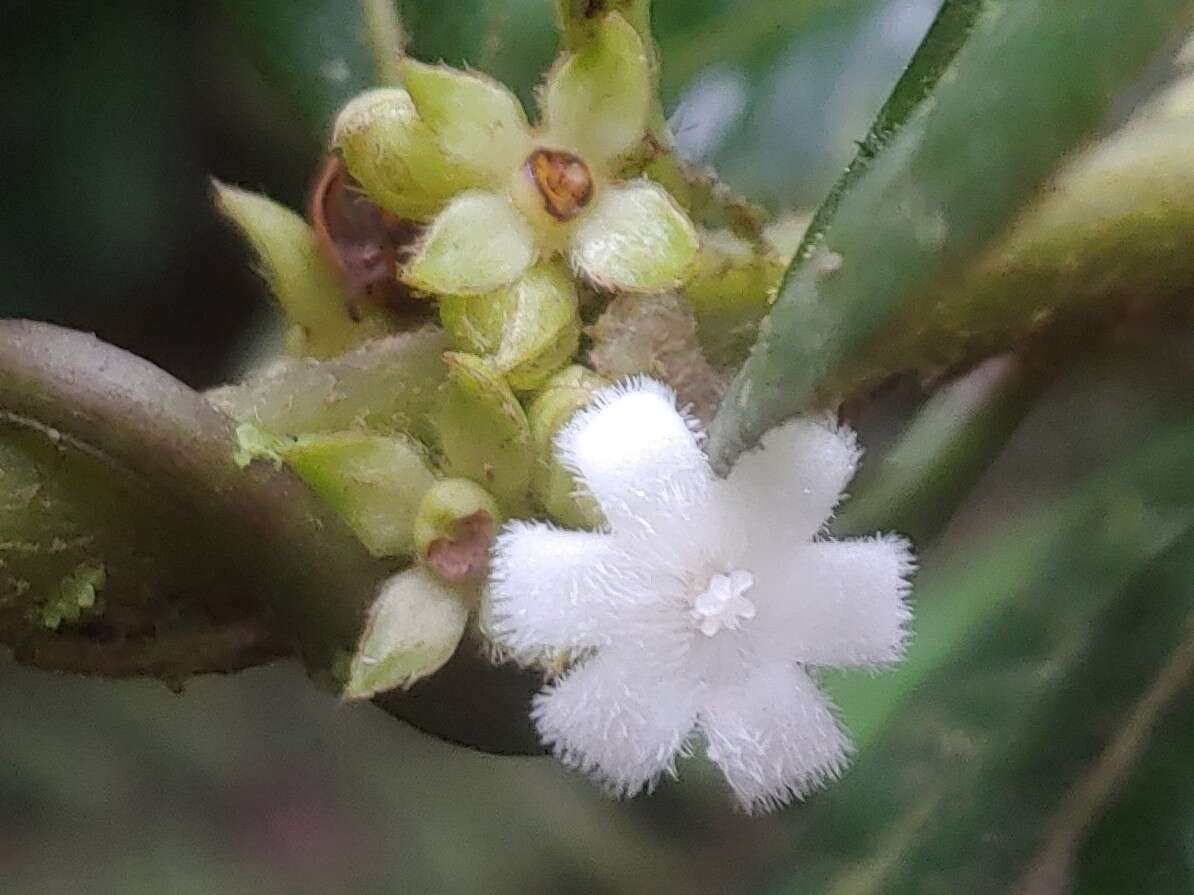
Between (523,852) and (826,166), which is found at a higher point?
(826,166)

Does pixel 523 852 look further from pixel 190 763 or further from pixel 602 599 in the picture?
pixel 602 599

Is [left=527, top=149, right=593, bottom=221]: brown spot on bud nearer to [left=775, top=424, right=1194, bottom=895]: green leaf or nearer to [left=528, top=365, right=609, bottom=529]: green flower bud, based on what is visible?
[left=528, top=365, right=609, bottom=529]: green flower bud

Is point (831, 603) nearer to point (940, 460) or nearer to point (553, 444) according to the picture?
point (553, 444)

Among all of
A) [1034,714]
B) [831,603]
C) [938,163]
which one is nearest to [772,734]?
[831,603]

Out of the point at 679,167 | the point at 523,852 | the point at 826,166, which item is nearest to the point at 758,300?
the point at 679,167

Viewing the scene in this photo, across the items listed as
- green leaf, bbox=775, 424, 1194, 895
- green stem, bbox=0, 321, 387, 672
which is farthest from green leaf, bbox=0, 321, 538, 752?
green leaf, bbox=775, 424, 1194, 895

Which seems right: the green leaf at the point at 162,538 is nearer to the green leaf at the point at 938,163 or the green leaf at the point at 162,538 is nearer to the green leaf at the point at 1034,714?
the green leaf at the point at 938,163

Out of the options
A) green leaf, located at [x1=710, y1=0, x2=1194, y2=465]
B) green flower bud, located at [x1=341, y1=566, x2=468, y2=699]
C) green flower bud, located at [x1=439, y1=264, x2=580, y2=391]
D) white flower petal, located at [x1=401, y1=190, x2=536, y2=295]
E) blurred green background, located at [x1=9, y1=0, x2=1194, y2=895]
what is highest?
green leaf, located at [x1=710, y1=0, x2=1194, y2=465]
